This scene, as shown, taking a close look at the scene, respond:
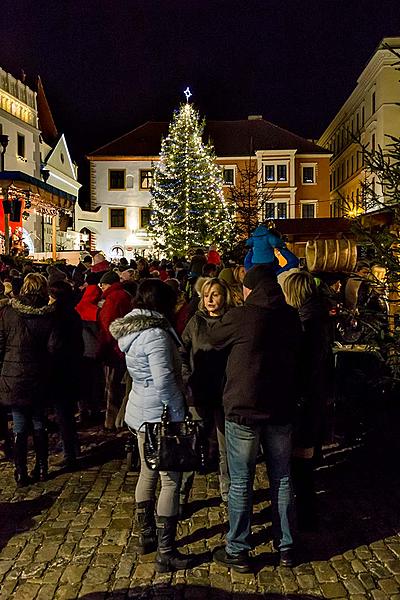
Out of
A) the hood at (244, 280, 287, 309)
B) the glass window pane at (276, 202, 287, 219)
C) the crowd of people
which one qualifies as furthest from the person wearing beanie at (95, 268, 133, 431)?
the glass window pane at (276, 202, 287, 219)

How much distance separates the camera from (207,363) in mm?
5973

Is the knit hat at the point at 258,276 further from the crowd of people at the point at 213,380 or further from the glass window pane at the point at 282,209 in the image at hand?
the glass window pane at the point at 282,209

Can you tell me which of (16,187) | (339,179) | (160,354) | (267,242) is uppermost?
(339,179)

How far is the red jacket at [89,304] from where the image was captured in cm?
939

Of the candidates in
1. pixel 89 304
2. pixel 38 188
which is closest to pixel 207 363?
pixel 89 304

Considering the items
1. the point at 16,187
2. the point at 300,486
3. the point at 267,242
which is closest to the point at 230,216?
the point at 16,187

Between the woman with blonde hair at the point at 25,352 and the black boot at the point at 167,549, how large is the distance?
2.35 metres

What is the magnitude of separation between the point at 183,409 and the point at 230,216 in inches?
1268

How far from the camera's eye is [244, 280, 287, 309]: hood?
4.76m

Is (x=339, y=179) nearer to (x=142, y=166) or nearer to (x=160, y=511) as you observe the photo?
(x=142, y=166)

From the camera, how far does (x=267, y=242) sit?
335 inches

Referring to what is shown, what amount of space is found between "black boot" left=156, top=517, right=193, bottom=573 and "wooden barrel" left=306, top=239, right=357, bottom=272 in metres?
5.71

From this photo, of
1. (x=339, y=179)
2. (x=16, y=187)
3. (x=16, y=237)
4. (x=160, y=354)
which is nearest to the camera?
(x=160, y=354)

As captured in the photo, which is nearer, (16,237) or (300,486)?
(300,486)
